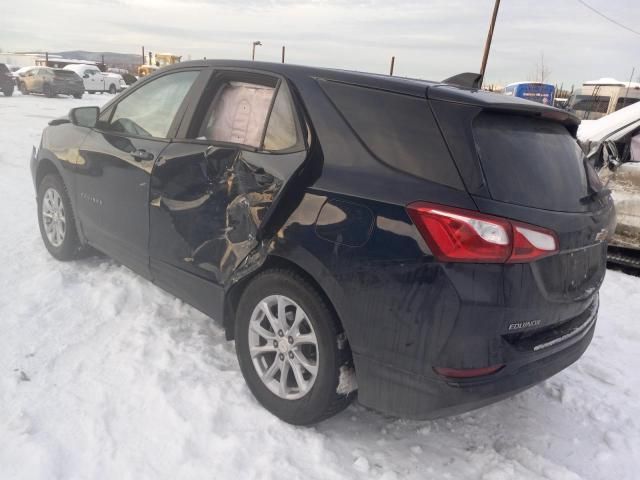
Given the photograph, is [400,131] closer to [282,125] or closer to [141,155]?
[282,125]

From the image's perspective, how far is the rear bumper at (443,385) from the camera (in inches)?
80.8

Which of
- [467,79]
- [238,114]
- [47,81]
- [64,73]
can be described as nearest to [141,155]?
[238,114]

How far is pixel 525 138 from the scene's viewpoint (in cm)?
229

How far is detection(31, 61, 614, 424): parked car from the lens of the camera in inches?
78.9

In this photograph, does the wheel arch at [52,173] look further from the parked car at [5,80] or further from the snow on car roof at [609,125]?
the parked car at [5,80]

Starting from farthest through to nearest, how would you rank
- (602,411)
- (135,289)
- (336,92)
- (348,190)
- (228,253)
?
(135,289), (602,411), (228,253), (336,92), (348,190)

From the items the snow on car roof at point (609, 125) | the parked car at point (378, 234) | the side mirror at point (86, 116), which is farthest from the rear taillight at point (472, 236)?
the snow on car roof at point (609, 125)

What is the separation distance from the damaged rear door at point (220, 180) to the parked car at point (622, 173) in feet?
12.8

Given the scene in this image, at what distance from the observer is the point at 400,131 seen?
220cm

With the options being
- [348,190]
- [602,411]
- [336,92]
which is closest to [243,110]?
[336,92]

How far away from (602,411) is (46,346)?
328 centimetres

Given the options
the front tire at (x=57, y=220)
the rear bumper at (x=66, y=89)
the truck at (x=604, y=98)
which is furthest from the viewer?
the truck at (x=604, y=98)

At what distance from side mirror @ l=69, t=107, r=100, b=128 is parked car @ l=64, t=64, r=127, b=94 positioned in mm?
29094

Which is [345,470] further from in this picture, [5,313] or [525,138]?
[5,313]
